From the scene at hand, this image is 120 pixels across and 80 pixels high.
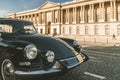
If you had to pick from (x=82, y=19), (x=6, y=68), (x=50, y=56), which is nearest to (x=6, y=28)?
(x=6, y=68)

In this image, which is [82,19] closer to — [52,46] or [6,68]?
[52,46]

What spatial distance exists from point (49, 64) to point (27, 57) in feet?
1.80

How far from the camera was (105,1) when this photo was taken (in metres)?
66.4

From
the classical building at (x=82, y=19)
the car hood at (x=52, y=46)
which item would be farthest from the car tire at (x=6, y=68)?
the classical building at (x=82, y=19)

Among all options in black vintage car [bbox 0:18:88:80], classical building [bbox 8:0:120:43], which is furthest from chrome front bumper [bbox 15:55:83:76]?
classical building [bbox 8:0:120:43]

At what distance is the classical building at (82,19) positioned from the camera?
63.8 metres

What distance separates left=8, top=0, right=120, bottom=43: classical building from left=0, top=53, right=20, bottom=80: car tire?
47.0m

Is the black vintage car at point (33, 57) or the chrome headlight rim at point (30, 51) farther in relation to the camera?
the chrome headlight rim at point (30, 51)

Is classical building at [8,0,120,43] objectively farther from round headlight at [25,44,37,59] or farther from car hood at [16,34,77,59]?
round headlight at [25,44,37,59]

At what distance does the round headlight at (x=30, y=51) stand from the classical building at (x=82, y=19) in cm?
4713

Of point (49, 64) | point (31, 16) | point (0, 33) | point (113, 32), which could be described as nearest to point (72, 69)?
point (49, 64)

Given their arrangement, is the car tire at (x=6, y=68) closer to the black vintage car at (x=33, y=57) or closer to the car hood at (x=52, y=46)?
the black vintage car at (x=33, y=57)

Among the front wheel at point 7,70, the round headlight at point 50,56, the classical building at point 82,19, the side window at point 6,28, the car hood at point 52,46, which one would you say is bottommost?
the front wheel at point 7,70

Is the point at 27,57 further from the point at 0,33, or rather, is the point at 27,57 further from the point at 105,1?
the point at 105,1
